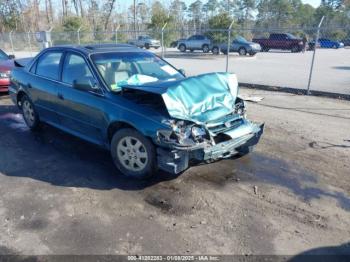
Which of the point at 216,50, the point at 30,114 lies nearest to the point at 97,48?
the point at 30,114

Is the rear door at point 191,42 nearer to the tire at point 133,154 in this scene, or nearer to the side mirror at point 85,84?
the side mirror at point 85,84

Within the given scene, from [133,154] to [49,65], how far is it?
2520mm

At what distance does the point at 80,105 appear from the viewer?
482cm

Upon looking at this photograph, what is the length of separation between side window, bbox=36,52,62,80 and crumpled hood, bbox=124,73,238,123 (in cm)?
179

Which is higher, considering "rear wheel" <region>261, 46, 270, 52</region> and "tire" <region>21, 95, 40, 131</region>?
"tire" <region>21, 95, 40, 131</region>

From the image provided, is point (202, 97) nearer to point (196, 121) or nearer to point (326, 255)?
point (196, 121)

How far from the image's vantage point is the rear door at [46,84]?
5.38m

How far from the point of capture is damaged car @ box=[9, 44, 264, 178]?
3.93 m

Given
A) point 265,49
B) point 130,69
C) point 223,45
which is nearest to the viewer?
point 130,69

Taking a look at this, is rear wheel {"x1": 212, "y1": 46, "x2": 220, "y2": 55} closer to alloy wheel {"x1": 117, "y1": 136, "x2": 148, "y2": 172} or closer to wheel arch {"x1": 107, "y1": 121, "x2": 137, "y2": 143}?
wheel arch {"x1": 107, "y1": 121, "x2": 137, "y2": 143}

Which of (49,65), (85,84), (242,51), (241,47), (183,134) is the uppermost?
(49,65)

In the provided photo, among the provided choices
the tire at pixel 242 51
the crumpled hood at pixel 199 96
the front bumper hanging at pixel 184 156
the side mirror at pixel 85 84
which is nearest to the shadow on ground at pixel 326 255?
the front bumper hanging at pixel 184 156

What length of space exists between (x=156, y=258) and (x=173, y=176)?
1.62 m

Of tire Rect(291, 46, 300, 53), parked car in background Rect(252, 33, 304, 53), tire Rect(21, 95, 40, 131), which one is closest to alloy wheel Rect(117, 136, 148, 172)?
tire Rect(21, 95, 40, 131)
